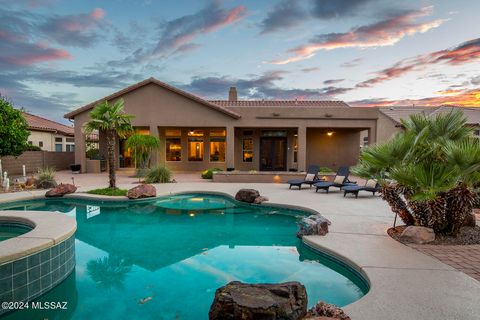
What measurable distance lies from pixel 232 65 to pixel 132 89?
775 cm

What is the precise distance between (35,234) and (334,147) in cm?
2251

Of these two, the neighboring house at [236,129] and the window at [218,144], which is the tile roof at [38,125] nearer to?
the neighboring house at [236,129]

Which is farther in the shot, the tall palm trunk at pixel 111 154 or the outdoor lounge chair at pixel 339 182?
the outdoor lounge chair at pixel 339 182

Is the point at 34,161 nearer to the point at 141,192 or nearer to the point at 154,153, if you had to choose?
the point at 154,153

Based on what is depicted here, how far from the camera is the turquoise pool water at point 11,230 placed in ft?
22.8

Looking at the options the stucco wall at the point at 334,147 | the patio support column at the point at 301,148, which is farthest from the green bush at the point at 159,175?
the stucco wall at the point at 334,147

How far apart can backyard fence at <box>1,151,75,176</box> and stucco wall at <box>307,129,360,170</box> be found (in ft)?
71.2

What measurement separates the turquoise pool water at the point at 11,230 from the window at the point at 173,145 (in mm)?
16761

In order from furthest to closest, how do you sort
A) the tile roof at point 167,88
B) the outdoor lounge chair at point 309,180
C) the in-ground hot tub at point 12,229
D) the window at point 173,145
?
the window at point 173,145 < the tile roof at point 167,88 < the outdoor lounge chair at point 309,180 < the in-ground hot tub at point 12,229

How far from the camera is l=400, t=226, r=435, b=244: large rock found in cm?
635

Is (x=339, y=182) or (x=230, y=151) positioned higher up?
(x=230, y=151)

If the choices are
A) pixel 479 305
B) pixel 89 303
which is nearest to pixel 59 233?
pixel 89 303

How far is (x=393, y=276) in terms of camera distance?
465 cm

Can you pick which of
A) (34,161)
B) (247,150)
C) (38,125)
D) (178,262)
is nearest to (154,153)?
(247,150)
